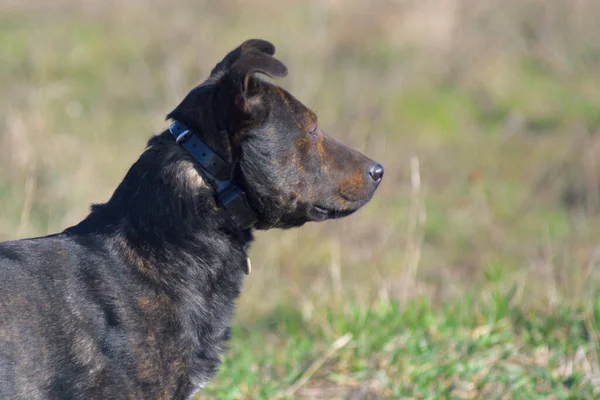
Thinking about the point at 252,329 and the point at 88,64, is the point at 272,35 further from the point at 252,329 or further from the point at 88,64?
the point at 252,329

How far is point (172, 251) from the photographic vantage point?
377 centimetres

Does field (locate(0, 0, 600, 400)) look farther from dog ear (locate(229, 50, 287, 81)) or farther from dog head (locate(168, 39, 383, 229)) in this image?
dog ear (locate(229, 50, 287, 81))

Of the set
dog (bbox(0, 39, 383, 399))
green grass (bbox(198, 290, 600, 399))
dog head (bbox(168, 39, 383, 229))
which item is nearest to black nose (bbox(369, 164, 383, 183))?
dog head (bbox(168, 39, 383, 229))

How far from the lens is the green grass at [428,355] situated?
4.91 metres

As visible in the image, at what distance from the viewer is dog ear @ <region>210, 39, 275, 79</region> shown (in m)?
3.83

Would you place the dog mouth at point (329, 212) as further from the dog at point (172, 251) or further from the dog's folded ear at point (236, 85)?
the dog's folded ear at point (236, 85)

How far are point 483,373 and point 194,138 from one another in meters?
2.40

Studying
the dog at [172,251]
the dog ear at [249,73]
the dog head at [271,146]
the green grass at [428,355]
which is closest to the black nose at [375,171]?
the dog head at [271,146]

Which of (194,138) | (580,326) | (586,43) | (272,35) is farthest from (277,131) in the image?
(586,43)

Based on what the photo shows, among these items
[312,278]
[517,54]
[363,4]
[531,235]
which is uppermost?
[363,4]

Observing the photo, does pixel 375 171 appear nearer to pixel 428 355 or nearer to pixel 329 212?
pixel 329 212

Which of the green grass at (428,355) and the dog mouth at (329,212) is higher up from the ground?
the dog mouth at (329,212)

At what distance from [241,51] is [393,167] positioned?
20.7 feet

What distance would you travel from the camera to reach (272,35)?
13.1m
